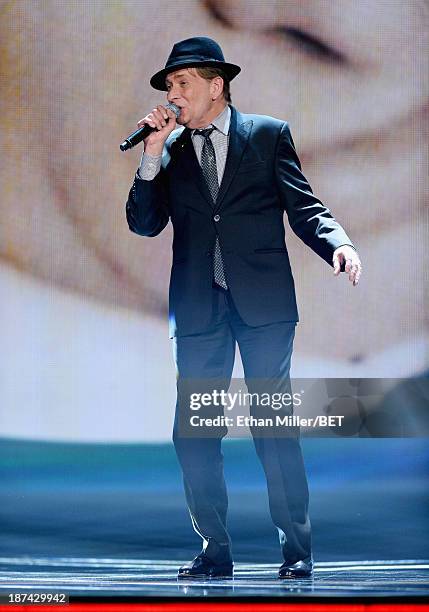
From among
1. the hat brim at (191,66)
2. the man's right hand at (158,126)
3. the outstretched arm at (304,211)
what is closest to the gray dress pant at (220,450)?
the outstretched arm at (304,211)

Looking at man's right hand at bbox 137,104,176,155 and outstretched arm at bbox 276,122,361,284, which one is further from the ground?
man's right hand at bbox 137,104,176,155

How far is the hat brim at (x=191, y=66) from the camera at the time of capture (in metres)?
3.98

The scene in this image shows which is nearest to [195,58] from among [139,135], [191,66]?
[191,66]

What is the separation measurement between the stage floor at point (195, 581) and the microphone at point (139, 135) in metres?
1.57

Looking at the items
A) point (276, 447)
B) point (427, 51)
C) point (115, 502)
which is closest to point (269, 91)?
point (427, 51)

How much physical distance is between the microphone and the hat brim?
0.62 ft

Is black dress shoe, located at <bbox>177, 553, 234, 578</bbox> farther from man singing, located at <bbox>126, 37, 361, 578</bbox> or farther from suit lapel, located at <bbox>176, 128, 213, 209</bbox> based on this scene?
suit lapel, located at <bbox>176, 128, 213, 209</bbox>

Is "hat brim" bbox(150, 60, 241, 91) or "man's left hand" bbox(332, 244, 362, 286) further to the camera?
"hat brim" bbox(150, 60, 241, 91)

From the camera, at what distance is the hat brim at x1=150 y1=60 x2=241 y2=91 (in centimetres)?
398

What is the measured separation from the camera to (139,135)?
11.9 ft

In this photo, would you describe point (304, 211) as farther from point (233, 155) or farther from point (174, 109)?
point (174, 109)

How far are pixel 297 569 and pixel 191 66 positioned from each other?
1892 mm

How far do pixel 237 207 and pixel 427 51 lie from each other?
99 centimetres

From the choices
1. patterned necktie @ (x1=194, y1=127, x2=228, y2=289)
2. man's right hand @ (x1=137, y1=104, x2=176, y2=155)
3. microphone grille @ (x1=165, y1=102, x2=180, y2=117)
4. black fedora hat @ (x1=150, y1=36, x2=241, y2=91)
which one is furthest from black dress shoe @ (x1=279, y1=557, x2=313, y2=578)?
black fedora hat @ (x1=150, y1=36, x2=241, y2=91)
